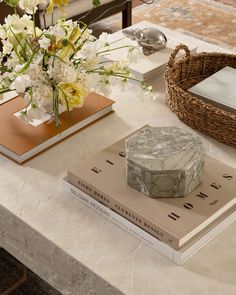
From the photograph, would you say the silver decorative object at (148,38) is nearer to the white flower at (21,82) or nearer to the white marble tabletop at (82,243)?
the white marble tabletop at (82,243)

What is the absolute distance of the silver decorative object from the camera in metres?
1.67

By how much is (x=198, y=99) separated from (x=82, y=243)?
1.55ft

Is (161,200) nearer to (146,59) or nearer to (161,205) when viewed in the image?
(161,205)

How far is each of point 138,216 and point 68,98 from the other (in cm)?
32

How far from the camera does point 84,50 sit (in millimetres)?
1282

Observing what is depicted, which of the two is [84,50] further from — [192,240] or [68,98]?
[192,240]

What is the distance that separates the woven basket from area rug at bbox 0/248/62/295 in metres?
0.59

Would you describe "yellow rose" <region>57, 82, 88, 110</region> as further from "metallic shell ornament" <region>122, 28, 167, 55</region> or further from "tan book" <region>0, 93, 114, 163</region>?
"metallic shell ornament" <region>122, 28, 167, 55</region>

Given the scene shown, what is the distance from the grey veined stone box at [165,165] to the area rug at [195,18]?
1822mm

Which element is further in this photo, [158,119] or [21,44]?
[158,119]

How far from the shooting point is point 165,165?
42.9 inches

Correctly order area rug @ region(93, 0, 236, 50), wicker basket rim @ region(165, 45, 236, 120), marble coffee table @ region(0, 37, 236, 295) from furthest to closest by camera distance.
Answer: area rug @ region(93, 0, 236, 50)
wicker basket rim @ region(165, 45, 236, 120)
marble coffee table @ region(0, 37, 236, 295)

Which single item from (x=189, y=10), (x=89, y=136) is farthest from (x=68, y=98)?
(x=189, y=10)

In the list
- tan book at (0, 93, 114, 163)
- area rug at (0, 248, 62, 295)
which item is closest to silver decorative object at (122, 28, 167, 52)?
tan book at (0, 93, 114, 163)
